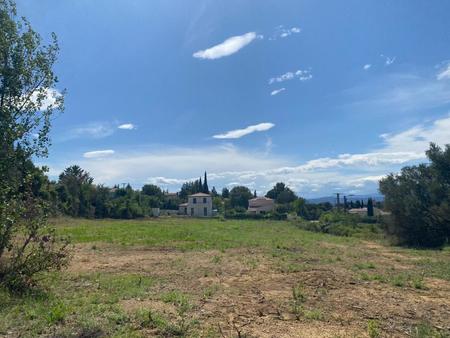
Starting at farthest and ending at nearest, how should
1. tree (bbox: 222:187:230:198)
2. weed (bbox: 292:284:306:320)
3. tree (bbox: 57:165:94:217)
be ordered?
tree (bbox: 222:187:230:198) < tree (bbox: 57:165:94:217) < weed (bbox: 292:284:306:320)

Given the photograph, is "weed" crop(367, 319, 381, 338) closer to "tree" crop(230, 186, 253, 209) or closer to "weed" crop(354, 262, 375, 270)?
"weed" crop(354, 262, 375, 270)

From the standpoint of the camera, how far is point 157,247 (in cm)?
1734

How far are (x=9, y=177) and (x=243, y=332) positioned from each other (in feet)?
18.2

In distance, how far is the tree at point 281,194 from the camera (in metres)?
89.8

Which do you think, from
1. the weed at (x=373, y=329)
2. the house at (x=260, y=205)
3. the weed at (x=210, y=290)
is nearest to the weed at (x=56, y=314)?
the weed at (x=210, y=290)

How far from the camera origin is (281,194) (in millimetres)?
91875

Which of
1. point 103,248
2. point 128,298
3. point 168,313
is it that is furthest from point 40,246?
point 103,248

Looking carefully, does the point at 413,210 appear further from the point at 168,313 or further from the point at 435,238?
the point at 168,313

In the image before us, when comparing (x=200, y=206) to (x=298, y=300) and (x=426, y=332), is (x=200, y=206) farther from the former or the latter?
(x=426, y=332)

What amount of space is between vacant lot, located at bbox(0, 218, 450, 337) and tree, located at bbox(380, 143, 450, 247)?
10.3m

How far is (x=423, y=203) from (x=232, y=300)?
19.6 metres

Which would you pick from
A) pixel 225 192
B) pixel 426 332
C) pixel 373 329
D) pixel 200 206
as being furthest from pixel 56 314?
pixel 225 192

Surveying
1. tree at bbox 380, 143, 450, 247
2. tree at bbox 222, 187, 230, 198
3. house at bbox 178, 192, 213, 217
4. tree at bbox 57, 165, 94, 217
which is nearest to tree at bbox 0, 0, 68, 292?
tree at bbox 380, 143, 450, 247

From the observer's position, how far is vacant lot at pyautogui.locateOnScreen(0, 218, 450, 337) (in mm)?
5727
